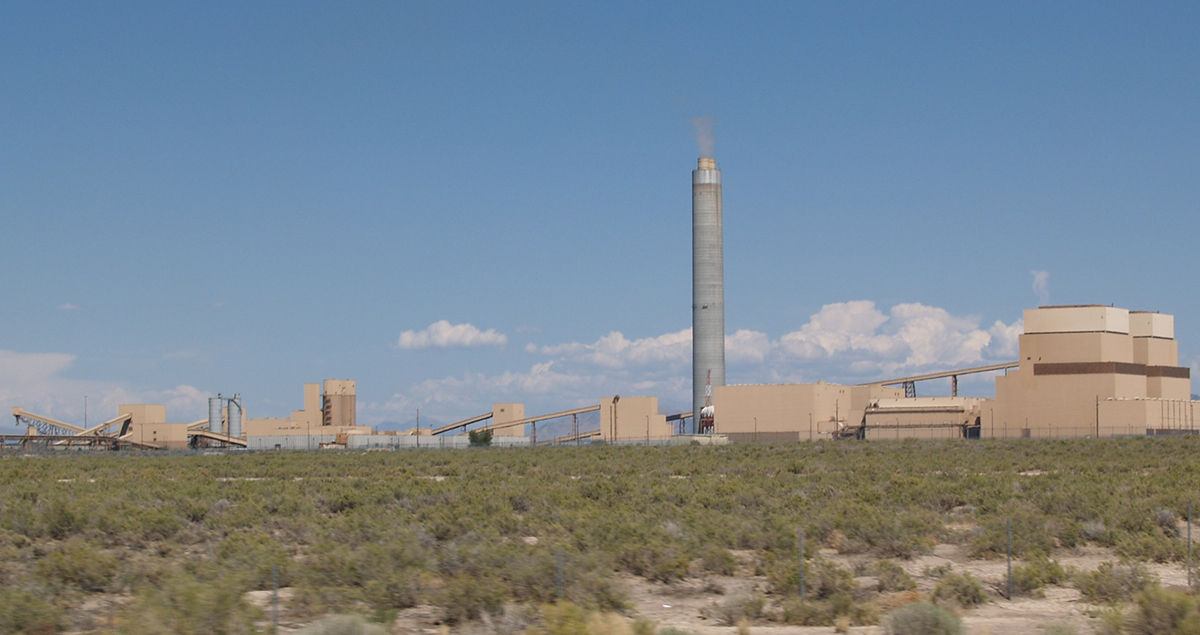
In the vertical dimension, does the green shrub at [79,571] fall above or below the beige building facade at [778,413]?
below

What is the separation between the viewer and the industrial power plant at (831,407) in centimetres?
9075

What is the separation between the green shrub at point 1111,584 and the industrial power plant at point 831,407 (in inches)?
2825

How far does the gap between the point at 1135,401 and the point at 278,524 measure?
3101 inches

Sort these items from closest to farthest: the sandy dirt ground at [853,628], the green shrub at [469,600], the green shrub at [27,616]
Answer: the green shrub at [27,616] → the sandy dirt ground at [853,628] → the green shrub at [469,600]

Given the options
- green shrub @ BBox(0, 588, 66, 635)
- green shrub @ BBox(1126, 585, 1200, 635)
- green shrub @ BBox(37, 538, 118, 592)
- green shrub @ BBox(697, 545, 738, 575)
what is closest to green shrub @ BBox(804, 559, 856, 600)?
green shrub @ BBox(697, 545, 738, 575)

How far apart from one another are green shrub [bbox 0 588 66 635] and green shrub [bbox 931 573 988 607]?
40.4 ft

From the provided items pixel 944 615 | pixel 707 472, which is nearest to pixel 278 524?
pixel 944 615

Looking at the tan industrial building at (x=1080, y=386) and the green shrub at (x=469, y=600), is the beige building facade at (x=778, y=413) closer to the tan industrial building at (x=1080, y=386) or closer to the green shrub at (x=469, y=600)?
the tan industrial building at (x=1080, y=386)

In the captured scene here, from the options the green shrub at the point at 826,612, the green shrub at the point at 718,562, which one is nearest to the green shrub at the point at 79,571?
the green shrub at the point at 718,562

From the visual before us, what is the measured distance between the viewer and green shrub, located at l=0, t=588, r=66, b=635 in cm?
1448

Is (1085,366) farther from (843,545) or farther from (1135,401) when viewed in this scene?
(843,545)

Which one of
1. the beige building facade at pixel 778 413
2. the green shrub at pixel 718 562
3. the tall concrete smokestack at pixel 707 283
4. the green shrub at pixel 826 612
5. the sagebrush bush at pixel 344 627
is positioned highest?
the tall concrete smokestack at pixel 707 283

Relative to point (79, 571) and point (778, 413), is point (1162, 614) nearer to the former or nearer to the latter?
point (79, 571)

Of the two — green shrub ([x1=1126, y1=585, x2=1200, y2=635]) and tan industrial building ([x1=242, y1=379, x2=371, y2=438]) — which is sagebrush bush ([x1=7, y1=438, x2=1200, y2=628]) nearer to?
green shrub ([x1=1126, y1=585, x2=1200, y2=635])
